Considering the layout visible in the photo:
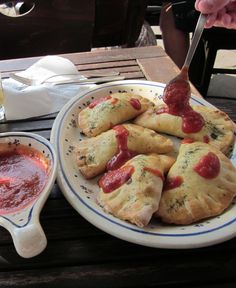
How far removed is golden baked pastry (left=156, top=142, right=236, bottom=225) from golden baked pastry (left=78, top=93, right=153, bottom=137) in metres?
0.27

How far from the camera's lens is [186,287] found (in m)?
0.64

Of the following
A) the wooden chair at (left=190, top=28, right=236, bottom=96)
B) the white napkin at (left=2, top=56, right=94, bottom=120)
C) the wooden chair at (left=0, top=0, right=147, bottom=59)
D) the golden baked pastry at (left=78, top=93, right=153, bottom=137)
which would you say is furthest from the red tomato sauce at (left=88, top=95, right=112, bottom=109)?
the wooden chair at (left=190, top=28, right=236, bottom=96)

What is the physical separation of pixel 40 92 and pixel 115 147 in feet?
1.25

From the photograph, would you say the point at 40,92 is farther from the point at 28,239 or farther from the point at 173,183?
the point at 28,239

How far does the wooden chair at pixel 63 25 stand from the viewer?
1.65 m

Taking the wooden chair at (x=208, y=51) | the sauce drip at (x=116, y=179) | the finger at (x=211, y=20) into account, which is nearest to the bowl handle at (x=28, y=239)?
the sauce drip at (x=116, y=179)

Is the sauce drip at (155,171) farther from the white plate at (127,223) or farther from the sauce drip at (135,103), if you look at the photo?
the sauce drip at (135,103)

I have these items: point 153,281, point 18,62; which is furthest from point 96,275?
point 18,62

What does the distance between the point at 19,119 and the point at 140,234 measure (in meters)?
0.59

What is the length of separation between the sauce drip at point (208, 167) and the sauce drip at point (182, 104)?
20cm

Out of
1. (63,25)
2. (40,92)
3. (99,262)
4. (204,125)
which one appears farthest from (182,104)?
(63,25)

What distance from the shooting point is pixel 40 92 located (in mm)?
1176

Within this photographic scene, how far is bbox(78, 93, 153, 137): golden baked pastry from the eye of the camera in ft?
3.40

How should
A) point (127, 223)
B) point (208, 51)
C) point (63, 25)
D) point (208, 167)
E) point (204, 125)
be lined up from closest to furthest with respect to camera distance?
point (127, 223) < point (208, 167) < point (204, 125) < point (63, 25) < point (208, 51)
